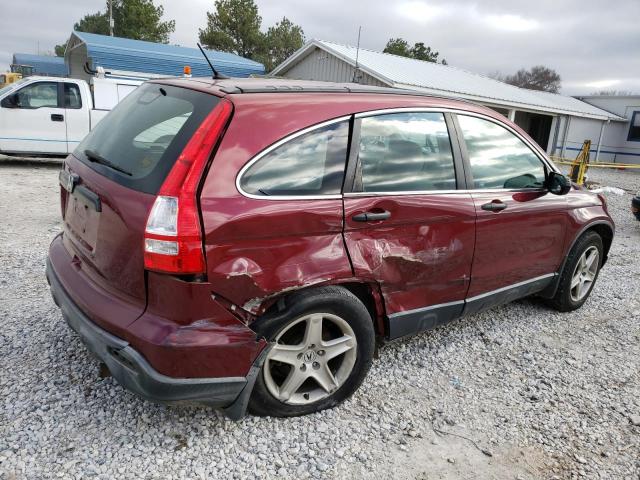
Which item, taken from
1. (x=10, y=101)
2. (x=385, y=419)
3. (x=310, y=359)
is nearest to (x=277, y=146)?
(x=310, y=359)

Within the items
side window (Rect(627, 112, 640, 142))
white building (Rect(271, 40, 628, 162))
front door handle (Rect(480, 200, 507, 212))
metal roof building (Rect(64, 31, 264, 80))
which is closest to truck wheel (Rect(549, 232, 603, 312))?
front door handle (Rect(480, 200, 507, 212))

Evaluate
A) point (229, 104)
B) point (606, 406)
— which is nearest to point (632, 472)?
point (606, 406)

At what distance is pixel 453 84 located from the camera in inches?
752

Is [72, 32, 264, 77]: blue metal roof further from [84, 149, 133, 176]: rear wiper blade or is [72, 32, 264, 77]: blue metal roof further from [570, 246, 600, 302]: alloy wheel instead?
[84, 149, 133, 176]: rear wiper blade

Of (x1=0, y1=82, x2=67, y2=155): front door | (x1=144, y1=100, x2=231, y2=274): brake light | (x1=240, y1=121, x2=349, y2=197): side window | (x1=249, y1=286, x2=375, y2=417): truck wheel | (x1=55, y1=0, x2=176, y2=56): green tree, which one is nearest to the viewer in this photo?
(x1=144, y1=100, x2=231, y2=274): brake light

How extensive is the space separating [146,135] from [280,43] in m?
40.9

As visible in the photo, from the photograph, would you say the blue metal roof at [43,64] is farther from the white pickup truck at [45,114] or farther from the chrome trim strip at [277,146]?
the chrome trim strip at [277,146]

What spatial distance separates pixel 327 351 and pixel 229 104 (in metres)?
1.32

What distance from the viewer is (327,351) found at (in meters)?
2.55

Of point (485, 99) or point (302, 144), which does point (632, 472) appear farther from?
point (485, 99)

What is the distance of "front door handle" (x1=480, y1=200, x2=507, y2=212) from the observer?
3.11m

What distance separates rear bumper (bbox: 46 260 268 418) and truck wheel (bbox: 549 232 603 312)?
2.95 m

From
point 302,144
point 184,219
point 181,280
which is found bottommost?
point 181,280

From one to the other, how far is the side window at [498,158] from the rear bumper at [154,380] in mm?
1894
